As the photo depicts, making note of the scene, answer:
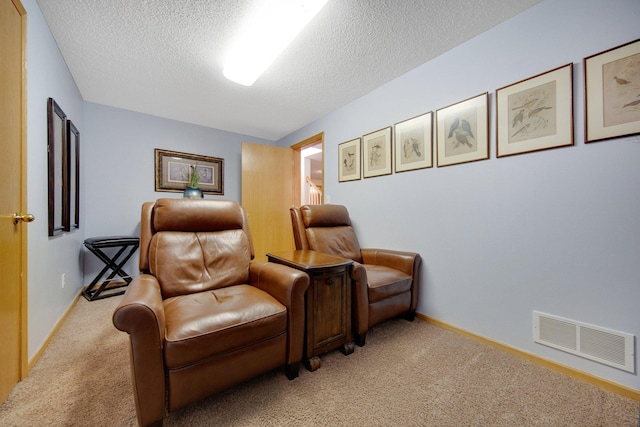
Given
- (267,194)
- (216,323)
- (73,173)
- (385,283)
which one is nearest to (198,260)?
(216,323)

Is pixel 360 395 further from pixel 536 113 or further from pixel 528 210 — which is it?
pixel 536 113

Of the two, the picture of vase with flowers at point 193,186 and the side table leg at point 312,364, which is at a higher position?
the picture of vase with flowers at point 193,186

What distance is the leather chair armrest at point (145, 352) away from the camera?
3.01ft

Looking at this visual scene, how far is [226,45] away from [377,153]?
5.54 feet

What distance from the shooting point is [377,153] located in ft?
8.49

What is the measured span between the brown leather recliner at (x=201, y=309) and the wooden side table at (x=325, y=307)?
90 mm

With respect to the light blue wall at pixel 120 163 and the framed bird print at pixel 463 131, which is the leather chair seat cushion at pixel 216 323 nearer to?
the framed bird print at pixel 463 131

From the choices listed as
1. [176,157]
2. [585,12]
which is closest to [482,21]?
[585,12]

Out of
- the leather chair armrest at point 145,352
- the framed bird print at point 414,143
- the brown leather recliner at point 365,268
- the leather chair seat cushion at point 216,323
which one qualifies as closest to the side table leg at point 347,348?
the brown leather recliner at point 365,268

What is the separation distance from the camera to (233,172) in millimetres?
4020

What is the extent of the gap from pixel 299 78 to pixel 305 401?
2.61 meters

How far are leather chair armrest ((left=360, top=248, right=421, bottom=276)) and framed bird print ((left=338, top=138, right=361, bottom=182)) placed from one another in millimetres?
954

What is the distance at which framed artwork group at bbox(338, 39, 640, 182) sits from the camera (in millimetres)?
1249

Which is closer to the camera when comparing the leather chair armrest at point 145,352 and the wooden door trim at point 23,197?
the leather chair armrest at point 145,352
